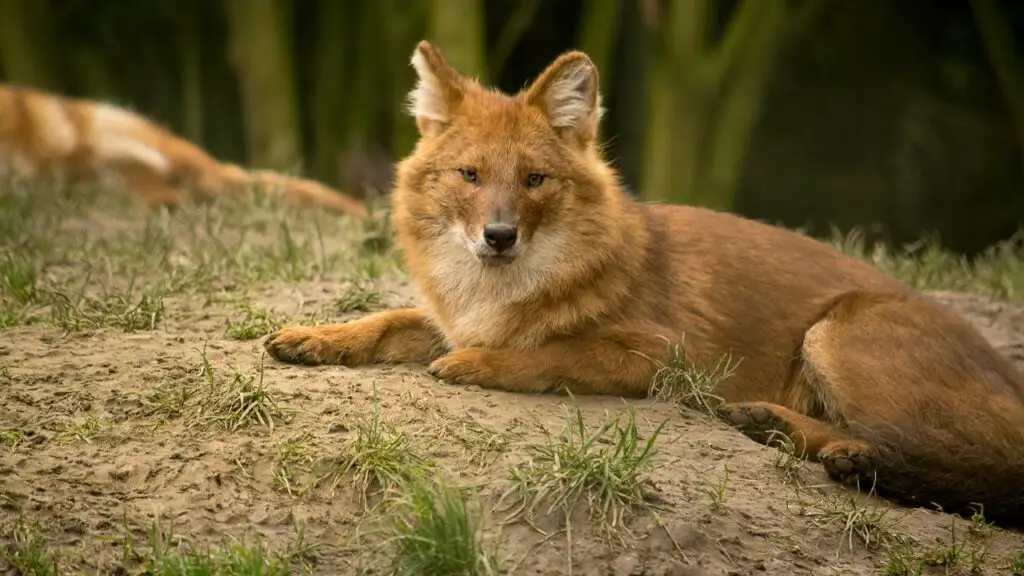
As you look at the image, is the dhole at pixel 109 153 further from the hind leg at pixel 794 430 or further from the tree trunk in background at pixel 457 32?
the hind leg at pixel 794 430

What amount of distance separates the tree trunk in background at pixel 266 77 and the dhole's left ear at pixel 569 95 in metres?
6.47

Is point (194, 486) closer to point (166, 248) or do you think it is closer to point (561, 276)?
point (561, 276)

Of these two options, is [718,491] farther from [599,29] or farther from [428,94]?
[599,29]

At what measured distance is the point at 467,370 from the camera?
4668 mm

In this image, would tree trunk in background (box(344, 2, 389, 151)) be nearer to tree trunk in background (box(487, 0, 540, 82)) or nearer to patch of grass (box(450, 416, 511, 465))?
tree trunk in background (box(487, 0, 540, 82))

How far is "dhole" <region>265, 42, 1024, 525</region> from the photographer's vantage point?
466 cm

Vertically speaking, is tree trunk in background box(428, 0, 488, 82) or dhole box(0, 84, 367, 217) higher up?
tree trunk in background box(428, 0, 488, 82)

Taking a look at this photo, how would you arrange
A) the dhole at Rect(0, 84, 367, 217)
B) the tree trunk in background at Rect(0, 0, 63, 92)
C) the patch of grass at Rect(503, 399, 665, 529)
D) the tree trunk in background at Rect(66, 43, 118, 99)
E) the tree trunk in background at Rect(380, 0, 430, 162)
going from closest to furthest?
the patch of grass at Rect(503, 399, 665, 529) → the dhole at Rect(0, 84, 367, 217) → the tree trunk in background at Rect(380, 0, 430, 162) → the tree trunk in background at Rect(0, 0, 63, 92) → the tree trunk in background at Rect(66, 43, 118, 99)

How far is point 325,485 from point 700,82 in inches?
284

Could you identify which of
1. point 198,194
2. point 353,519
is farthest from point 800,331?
point 198,194

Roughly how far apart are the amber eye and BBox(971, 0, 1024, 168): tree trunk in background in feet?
26.9

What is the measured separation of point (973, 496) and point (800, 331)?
3.26 ft

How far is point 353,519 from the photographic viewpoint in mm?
3807

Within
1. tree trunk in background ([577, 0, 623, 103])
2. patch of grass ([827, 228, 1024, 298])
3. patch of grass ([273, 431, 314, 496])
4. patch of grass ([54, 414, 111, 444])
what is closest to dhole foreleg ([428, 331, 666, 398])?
patch of grass ([273, 431, 314, 496])
